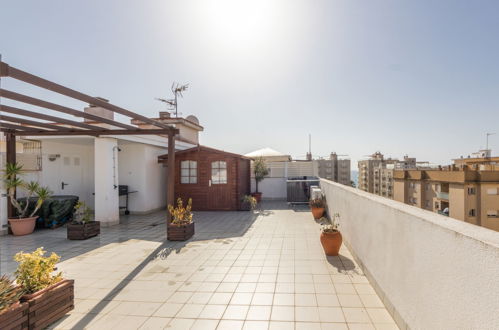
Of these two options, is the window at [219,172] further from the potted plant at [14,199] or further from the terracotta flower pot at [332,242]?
the terracotta flower pot at [332,242]

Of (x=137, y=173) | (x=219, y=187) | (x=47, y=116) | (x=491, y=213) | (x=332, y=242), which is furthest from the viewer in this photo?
(x=491, y=213)

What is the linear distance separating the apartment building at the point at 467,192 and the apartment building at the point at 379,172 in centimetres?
2921

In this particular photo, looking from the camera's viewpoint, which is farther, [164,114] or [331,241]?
[164,114]

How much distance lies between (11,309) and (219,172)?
908 centimetres

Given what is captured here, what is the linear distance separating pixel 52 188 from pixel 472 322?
41.5ft

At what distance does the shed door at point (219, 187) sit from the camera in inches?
456

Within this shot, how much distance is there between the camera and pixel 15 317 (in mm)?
2742

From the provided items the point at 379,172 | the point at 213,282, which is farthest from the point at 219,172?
the point at 379,172

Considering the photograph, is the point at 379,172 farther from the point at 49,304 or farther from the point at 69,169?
the point at 49,304

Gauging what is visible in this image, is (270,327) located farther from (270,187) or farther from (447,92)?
(447,92)

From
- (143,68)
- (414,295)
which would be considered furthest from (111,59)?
(414,295)

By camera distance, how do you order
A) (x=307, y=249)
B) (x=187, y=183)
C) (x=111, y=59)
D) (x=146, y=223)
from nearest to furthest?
1. (x=307, y=249)
2. (x=111, y=59)
3. (x=146, y=223)
4. (x=187, y=183)

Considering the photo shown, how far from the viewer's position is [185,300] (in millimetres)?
3719

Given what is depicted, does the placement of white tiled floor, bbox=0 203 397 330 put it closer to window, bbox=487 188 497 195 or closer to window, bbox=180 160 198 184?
window, bbox=180 160 198 184
